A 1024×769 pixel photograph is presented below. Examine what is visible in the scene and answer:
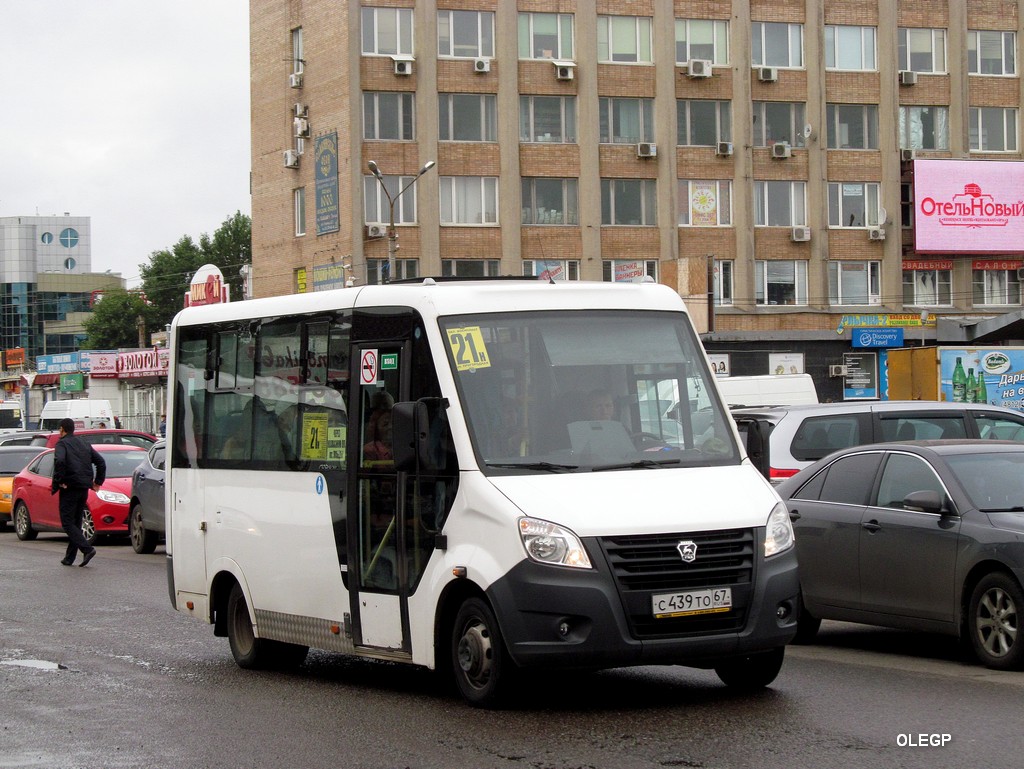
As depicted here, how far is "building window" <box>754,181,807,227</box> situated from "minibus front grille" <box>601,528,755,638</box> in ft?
167

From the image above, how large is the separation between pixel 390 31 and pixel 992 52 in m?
24.0

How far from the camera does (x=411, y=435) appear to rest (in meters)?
8.47

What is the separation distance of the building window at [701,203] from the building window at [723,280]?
146 cm

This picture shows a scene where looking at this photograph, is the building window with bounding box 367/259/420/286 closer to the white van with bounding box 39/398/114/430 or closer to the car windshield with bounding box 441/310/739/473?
the white van with bounding box 39/398/114/430

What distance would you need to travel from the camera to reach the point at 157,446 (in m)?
24.5

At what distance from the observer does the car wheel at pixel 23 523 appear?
2762 centimetres

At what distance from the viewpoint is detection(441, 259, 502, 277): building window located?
2175 inches

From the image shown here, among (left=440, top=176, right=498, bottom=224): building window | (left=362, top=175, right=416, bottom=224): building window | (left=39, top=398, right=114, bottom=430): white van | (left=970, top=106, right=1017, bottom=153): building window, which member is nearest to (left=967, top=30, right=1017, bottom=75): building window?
(left=970, top=106, right=1017, bottom=153): building window

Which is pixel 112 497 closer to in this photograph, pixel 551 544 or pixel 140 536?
pixel 140 536

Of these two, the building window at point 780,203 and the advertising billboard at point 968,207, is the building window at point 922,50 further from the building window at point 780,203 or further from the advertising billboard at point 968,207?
the building window at point 780,203

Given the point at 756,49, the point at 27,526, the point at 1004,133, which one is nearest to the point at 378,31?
the point at 756,49

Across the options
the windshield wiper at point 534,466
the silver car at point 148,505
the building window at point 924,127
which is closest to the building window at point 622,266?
the building window at point 924,127

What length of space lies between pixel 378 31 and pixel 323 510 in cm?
4712

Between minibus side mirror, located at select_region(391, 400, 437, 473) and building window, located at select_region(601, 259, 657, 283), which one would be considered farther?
building window, located at select_region(601, 259, 657, 283)
